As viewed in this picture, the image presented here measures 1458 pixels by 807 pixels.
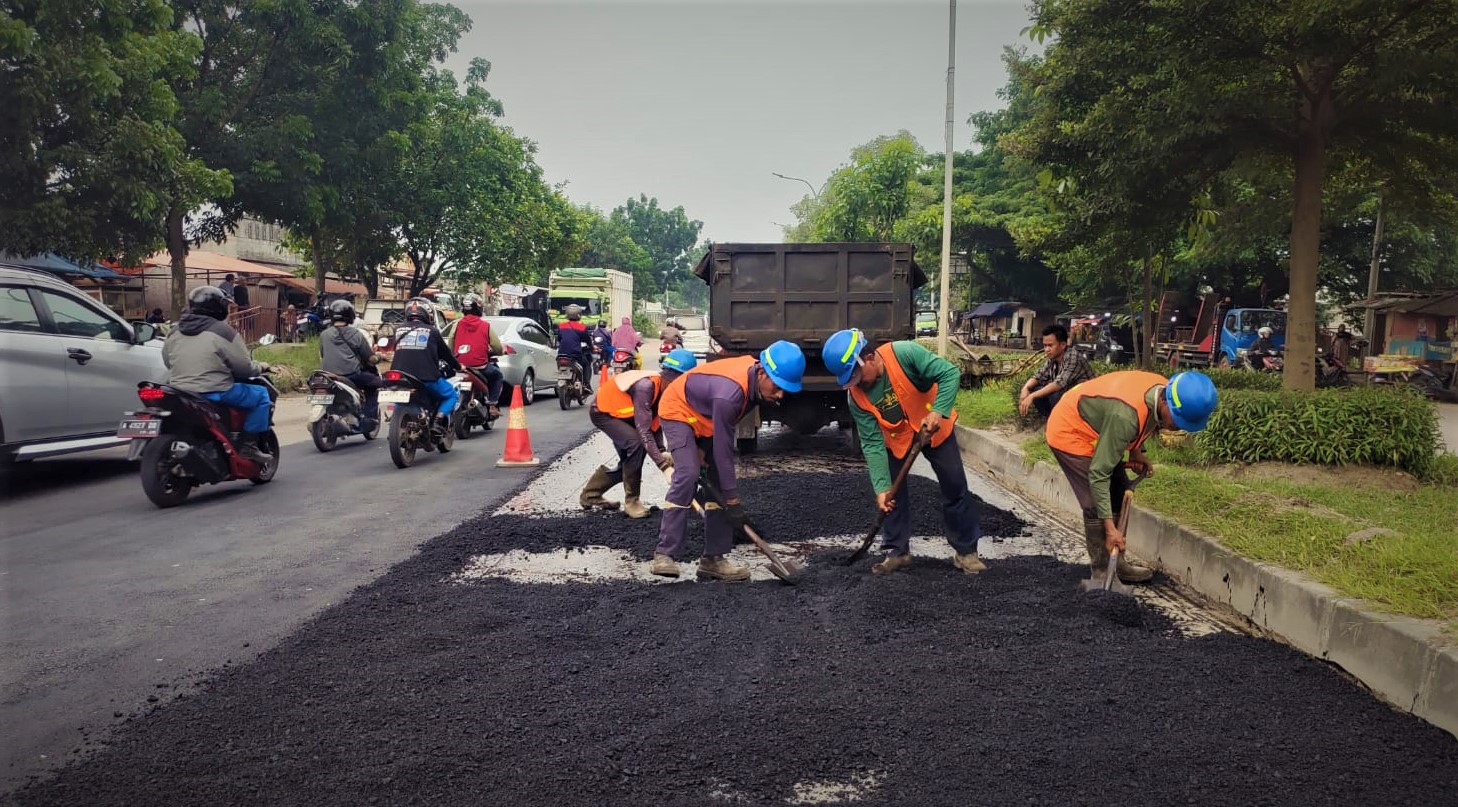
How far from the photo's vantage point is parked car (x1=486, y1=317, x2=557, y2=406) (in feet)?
48.9

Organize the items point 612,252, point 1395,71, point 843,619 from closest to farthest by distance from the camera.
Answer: point 843,619
point 1395,71
point 612,252

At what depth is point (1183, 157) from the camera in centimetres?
895

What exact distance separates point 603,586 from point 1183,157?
699 centimetres

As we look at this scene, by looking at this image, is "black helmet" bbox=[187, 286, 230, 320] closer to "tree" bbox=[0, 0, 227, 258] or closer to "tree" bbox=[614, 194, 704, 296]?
"tree" bbox=[0, 0, 227, 258]

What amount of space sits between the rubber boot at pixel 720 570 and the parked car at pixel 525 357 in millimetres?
9599

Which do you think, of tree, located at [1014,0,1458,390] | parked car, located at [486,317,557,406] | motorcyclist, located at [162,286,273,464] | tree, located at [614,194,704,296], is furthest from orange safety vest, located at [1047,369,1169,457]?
tree, located at [614,194,704,296]

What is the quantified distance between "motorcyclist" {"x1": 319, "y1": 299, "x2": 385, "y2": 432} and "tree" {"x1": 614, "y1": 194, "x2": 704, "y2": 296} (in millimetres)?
82873

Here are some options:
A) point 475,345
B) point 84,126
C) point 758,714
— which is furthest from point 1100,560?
point 84,126

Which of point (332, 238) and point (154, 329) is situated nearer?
point (154, 329)

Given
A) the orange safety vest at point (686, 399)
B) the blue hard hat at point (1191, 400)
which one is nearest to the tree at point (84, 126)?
the orange safety vest at point (686, 399)

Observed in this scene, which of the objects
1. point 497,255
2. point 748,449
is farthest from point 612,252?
point 748,449

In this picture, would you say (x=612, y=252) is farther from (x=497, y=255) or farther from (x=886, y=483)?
(x=886, y=483)

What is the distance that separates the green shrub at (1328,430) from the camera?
7215 mm

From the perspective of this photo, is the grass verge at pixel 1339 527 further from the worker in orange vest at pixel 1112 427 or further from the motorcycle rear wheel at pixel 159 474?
the motorcycle rear wheel at pixel 159 474
